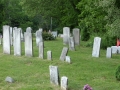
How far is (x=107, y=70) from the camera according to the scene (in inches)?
437

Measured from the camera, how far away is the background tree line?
36.9 ft

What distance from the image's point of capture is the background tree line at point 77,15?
1125 cm

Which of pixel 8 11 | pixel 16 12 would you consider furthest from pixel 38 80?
pixel 16 12

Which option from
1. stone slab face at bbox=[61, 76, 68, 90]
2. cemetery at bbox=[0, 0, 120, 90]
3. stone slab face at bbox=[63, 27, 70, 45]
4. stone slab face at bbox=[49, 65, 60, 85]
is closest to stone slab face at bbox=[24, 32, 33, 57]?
cemetery at bbox=[0, 0, 120, 90]

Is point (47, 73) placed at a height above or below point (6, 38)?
below

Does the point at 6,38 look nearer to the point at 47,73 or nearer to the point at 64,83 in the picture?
the point at 47,73

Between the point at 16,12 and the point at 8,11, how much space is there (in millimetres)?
3941

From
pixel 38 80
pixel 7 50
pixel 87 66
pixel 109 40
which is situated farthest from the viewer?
pixel 109 40

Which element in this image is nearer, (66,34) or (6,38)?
(6,38)

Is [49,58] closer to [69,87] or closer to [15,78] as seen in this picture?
[15,78]

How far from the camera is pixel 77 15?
30953mm

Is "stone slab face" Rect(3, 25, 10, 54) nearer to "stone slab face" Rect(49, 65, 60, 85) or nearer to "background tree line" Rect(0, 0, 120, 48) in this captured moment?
"background tree line" Rect(0, 0, 120, 48)

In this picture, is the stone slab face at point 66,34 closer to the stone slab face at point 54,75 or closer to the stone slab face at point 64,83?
the stone slab face at point 54,75

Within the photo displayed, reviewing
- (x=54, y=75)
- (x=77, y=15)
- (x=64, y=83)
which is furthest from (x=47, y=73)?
(x=77, y=15)
